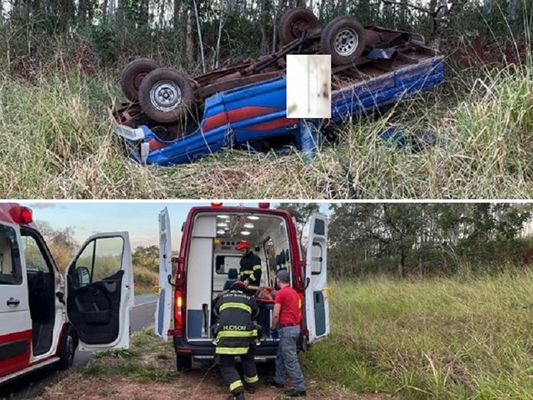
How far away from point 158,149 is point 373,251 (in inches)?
95.0

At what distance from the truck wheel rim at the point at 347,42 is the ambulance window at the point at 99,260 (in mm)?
2827

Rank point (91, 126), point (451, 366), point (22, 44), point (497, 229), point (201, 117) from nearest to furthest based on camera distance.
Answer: point (497, 229) < point (451, 366) < point (91, 126) < point (201, 117) < point (22, 44)

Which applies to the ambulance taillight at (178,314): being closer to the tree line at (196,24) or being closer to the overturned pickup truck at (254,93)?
the overturned pickup truck at (254,93)

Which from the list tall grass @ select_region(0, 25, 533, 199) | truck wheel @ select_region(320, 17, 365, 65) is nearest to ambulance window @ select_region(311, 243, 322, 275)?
tall grass @ select_region(0, 25, 533, 199)

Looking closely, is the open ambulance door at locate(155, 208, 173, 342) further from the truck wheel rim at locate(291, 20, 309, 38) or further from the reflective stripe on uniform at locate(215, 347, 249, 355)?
the truck wheel rim at locate(291, 20, 309, 38)

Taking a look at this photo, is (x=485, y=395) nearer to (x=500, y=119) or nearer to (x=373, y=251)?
(x=373, y=251)

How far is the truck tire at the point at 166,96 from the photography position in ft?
16.7

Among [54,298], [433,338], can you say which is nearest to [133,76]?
[54,298]

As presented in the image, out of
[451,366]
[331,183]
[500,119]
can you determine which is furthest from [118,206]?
[500,119]

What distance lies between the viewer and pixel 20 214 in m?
3.22

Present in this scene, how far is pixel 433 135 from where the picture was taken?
4.56m

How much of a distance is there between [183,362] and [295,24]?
396 cm

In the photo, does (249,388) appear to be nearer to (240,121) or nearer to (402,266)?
(402,266)

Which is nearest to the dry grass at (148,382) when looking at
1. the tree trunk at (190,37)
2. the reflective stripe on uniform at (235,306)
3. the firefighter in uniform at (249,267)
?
the reflective stripe on uniform at (235,306)
